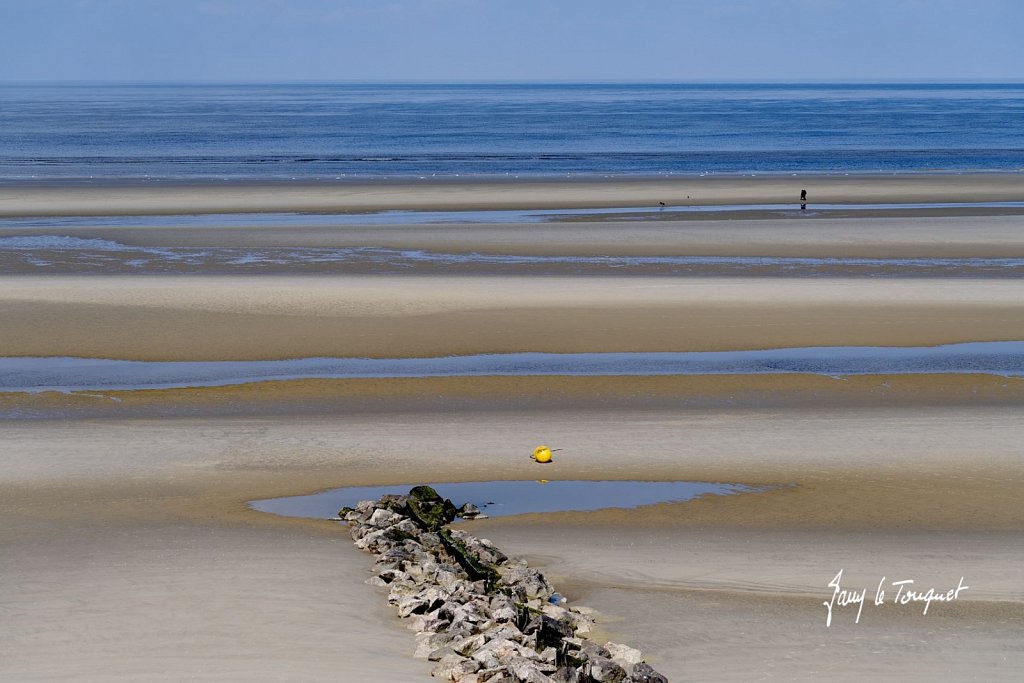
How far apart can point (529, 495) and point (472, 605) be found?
147 inches

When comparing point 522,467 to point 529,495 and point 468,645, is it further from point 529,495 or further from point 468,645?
point 468,645

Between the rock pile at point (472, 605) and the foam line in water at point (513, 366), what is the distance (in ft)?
22.2

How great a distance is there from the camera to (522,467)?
1403 cm

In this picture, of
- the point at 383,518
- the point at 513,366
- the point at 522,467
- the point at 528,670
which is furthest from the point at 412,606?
the point at 513,366

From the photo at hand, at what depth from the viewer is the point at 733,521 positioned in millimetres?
A: 12281

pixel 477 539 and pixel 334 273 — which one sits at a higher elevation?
pixel 334 273

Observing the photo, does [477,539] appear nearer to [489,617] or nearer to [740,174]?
[489,617]

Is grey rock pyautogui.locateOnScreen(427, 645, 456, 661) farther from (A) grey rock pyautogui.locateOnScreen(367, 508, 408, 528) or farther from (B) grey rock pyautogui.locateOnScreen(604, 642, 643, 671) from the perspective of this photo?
(A) grey rock pyautogui.locateOnScreen(367, 508, 408, 528)

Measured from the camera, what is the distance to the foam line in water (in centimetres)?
1856

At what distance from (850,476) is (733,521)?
6.76ft

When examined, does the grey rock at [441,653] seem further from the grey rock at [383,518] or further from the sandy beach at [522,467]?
the grey rock at [383,518]

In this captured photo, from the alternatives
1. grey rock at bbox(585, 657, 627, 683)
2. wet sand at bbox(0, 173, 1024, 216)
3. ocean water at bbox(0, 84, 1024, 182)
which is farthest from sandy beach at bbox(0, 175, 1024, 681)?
ocean water at bbox(0, 84, 1024, 182)

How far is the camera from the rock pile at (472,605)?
8.38 metres

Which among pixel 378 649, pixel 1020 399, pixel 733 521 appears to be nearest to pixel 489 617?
pixel 378 649
